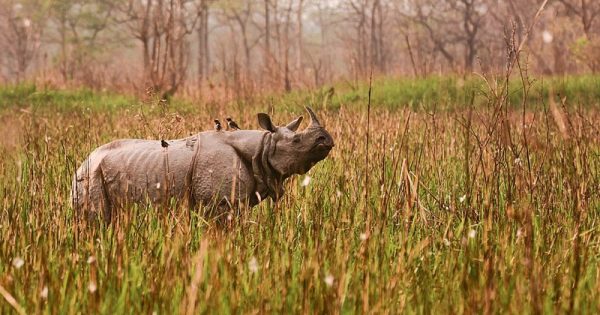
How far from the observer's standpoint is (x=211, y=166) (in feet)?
9.91

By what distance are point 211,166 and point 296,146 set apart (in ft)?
1.33

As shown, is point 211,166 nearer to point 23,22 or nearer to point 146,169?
point 146,169

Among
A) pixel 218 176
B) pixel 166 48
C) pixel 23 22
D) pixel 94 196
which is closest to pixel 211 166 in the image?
pixel 218 176

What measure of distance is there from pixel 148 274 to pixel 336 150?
2.98 meters

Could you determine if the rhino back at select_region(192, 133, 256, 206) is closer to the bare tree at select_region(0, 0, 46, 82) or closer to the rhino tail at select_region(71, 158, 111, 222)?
the rhino tail at select_region(71, 158, 111, 222)

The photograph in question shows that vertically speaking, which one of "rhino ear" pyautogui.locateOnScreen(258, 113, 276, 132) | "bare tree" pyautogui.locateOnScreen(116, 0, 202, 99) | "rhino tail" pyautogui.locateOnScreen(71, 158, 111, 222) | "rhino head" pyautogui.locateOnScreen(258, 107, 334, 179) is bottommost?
"rhino tail" pyautogui.locateOnScreen(71, 158, 111, 222)

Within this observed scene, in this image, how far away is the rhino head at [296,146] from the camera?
291 cm

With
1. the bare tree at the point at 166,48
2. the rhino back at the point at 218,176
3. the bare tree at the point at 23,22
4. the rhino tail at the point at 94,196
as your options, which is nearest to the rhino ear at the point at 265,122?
the rhino back at the point at 218,176

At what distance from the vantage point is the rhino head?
114 inches

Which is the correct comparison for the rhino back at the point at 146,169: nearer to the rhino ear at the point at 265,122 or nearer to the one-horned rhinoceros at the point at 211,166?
the one-horned rhinoceros at the point at 211,166

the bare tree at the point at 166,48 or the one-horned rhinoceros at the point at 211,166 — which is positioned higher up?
the bare tree at the point at 166,48

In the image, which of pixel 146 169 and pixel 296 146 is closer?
pixel 296 146

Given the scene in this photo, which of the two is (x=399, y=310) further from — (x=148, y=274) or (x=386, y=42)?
(x=386, y=42)

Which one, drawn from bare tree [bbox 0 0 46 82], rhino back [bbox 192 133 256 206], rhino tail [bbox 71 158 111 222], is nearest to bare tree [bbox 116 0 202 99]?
rhino tail [bbox 71 158 111 222]
